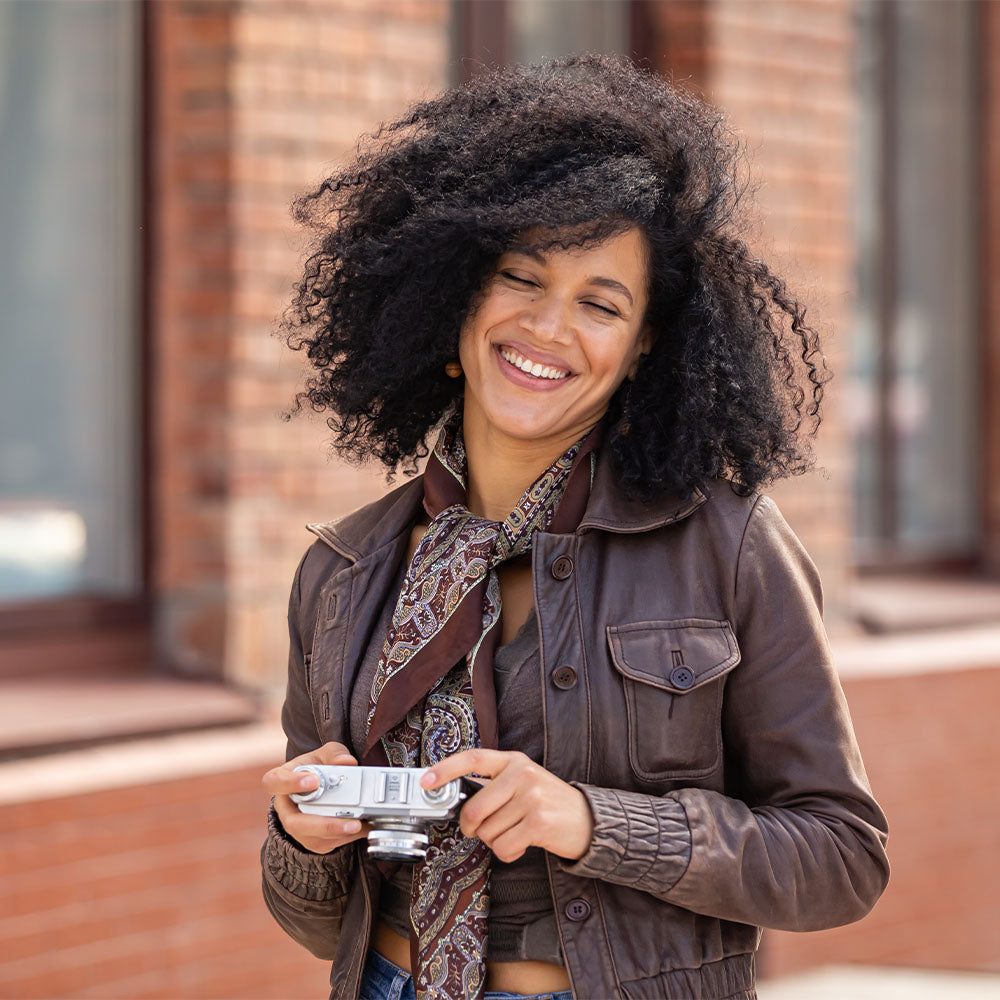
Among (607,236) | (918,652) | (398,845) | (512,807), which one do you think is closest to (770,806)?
(512,807)

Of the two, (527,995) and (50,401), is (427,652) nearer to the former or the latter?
(527,995)

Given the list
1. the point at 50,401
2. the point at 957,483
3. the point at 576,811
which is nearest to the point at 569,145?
the point at 576,811

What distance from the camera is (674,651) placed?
215 cm

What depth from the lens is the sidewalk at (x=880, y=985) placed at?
5.27 metres

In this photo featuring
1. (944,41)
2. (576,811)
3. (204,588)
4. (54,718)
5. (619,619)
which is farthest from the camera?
(944,41)

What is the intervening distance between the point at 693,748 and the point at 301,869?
627 mm

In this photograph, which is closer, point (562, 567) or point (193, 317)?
point (562, 567)

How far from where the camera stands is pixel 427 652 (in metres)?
2.23

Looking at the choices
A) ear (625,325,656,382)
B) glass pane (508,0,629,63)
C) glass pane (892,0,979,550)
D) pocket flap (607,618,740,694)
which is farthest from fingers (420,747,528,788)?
glass pane (892,0,979,550)

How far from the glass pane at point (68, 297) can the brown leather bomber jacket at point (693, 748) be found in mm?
2693

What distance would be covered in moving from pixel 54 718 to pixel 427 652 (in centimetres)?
227

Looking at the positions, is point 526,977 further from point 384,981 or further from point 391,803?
point 391,803

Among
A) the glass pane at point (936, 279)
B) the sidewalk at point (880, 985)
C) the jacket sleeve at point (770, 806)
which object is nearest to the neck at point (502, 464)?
the jacket sleeve at point (770, 806)

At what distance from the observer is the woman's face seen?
7.54 ft
